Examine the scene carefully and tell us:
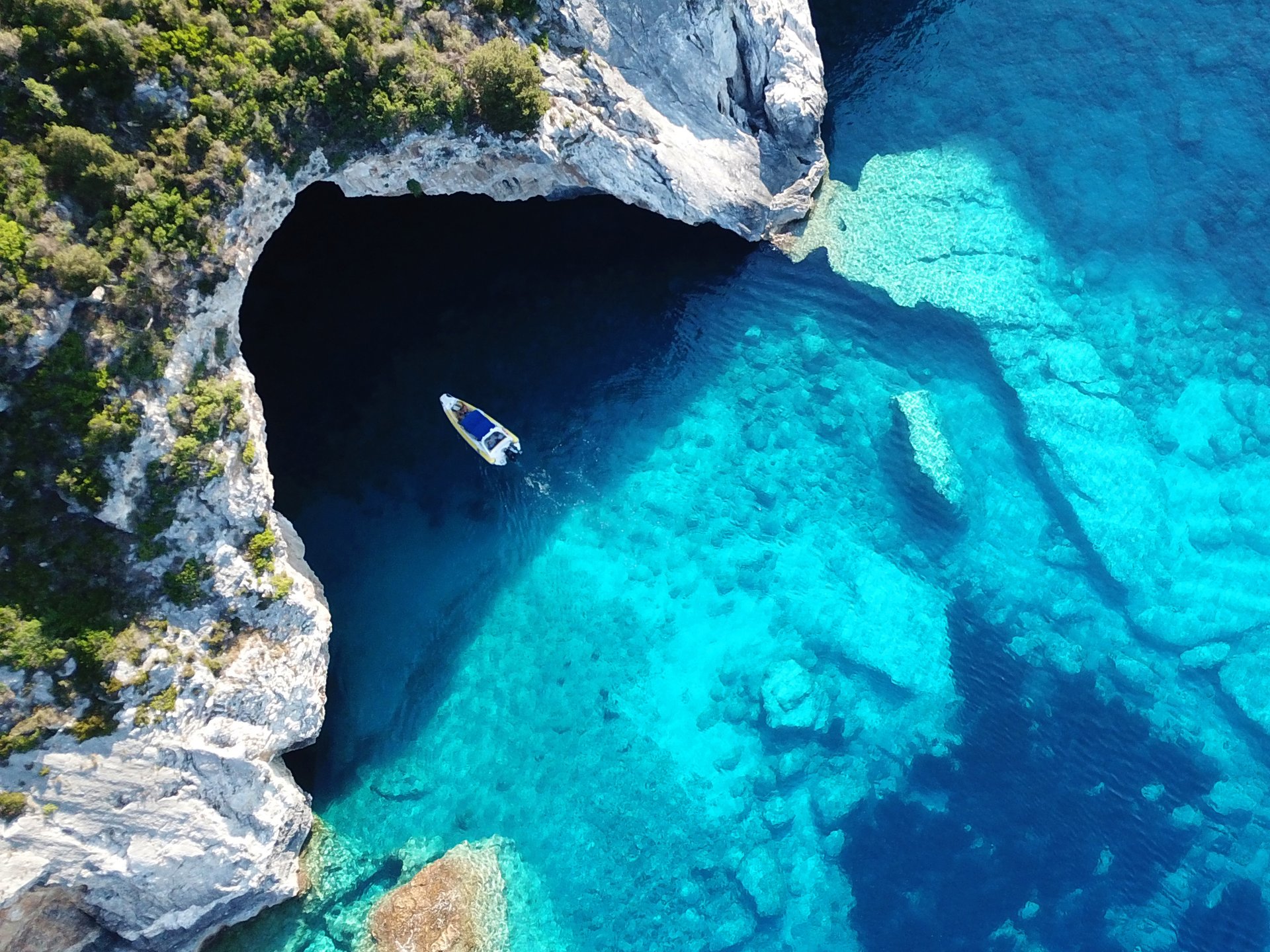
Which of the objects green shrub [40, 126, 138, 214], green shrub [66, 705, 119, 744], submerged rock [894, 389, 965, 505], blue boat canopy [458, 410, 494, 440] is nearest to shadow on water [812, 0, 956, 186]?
submerged rock [894, 389, 965, 505]

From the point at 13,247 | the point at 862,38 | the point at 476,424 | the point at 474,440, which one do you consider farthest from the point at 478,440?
the point at 862,38

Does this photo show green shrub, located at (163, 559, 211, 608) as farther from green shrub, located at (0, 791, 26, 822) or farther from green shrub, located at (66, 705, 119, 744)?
green shrub, located at (0, 791, 26, 822)

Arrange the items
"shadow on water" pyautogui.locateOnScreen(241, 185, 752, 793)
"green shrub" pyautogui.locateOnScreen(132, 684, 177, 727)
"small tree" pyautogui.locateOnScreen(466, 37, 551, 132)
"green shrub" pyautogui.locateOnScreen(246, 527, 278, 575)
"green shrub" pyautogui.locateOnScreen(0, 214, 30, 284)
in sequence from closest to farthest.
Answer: "green shrub" pyautogui.locateOnScreen(0, 214, 30, 284) → "green shrub" pyautogui.locateOnScreen(132, 684, 177, 727) → "green shrub" pyautogui.locateOnScreen(246, 527, 278, 575) → "small tree" pyautogui.locateOnScreen(466, 37, 551, 132) → "shadow on water" pyautogui.locateOnScreen(241, 185, 752, 793)

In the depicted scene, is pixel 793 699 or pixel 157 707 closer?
pixel 157 707

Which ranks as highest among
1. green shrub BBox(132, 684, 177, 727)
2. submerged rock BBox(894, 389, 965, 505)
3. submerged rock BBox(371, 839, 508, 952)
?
green shrub BBox(132, 684, 177, 727)

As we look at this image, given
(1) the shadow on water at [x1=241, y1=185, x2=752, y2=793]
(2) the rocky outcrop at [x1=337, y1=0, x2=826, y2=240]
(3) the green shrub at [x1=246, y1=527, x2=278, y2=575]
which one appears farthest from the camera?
(1) the shadow on water at [x1=241, y1=185, x2=752, y2=793]

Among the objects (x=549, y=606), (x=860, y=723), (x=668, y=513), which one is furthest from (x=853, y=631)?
(x=549, y=606)

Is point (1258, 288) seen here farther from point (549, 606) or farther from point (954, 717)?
point (549, 606)

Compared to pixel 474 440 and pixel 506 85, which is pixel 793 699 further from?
pixel 506 85
